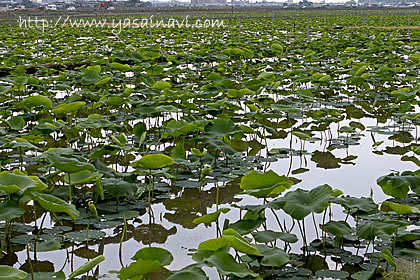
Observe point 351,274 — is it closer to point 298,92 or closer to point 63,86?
point 298,92

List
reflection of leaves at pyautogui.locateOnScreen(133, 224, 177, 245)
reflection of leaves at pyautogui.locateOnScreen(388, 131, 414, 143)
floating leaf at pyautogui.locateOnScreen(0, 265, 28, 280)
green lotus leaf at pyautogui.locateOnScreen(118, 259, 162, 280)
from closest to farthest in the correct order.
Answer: floating leaf at pyautogui.locateOnScreen(0, 265, 28, 280), green lotus leaf at pyautogui.locateOnScreen(118, 259, 162, 280), reflection of leaves at pyautogui.locateOnScreen(133, 224, 177, 245), reflection of leaves at pyautogui.locateOnScreen(388, 131, 414, 143)

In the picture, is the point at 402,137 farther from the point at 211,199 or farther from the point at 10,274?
the point at 10,274

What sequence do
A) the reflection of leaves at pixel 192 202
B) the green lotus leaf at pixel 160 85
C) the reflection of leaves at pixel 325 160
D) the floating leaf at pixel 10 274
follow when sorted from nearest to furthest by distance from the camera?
the floating leaf at pixel 10 274
the reflection of leaves at pixel 192 202
the reflection of leaves at pixel 325 160
the green lotus leaf at pixel 160 85

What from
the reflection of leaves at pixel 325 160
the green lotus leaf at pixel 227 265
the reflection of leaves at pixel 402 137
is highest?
the green lotus leaf at pixel 227 265

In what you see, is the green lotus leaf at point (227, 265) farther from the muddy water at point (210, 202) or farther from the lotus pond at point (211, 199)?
the muddy water at point (210, 202)

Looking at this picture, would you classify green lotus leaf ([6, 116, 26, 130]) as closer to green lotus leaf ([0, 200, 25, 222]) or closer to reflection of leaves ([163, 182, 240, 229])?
reflection of leaves ([163, 182, 240, 229])

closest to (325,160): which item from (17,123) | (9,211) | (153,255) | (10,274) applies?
(17,123)

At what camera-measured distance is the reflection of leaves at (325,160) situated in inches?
176

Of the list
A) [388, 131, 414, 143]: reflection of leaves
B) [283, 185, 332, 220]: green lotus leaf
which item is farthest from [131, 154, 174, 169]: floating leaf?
[388, 131, 414, 143]: reflection of leaves

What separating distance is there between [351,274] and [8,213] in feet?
5.06

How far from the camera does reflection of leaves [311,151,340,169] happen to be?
176 inches

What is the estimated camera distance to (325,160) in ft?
15.1

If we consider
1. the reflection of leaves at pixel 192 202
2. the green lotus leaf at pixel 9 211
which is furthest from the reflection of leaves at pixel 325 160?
the green lotus leaf at pixel 9 211

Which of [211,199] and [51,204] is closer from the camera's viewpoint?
[51,204]
